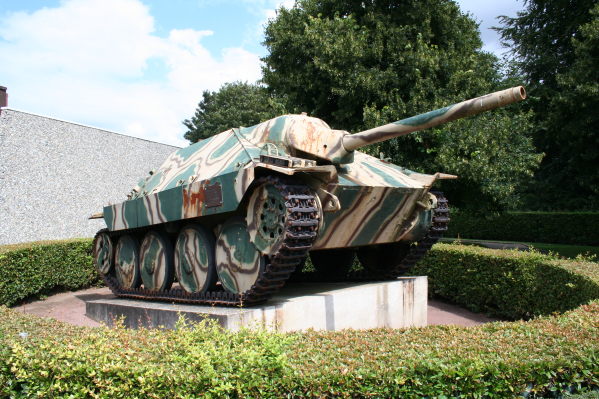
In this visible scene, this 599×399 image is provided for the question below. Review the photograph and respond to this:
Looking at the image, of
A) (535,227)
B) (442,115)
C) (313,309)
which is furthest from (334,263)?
(535,227)

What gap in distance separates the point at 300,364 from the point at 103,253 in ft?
26.1

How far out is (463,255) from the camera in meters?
11.4

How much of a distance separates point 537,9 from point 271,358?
1937cm

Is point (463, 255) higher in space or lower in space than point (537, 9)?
lower

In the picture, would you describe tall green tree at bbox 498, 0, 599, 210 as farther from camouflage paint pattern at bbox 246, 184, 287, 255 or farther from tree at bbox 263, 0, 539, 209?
camouflage paint pattern at bbox 246, 184, 287, 255

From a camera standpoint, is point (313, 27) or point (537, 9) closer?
point (313, 27)

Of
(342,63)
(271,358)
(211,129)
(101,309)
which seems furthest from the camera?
(211,129)

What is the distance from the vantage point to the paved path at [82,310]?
34.3 feet

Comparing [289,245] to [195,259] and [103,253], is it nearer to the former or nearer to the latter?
[195,259]

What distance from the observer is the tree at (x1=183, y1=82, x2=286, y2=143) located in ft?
150

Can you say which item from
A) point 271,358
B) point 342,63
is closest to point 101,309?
point 271,358

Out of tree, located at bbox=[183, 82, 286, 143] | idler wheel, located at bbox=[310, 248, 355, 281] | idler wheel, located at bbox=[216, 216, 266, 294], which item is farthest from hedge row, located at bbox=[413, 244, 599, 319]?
tree, located at bbox=[183, 82, 286, 143]

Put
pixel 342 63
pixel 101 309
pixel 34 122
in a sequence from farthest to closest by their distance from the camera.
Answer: pixel 34 122, pixel 342 63, pixel 101 309

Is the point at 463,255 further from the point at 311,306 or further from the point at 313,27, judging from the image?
the point at 313,27
